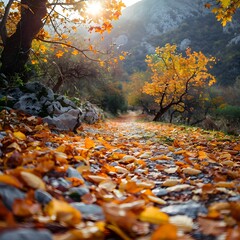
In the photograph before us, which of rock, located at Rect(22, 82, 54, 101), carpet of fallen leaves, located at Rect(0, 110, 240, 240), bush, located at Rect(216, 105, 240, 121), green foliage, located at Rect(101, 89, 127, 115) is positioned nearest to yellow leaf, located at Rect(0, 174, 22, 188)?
carpet of fallen leaves, located at Rect(0, 110, 240, 240)

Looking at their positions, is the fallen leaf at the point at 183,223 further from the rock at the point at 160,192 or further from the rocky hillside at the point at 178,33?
the rocky hillside at the point at 178,33

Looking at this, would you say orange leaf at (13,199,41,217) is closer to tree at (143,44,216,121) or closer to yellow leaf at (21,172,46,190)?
yellow leaf at (21,172,46,190)

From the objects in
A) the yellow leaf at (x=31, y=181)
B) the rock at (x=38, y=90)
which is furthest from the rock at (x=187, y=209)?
the rock at (x=38, y=90)

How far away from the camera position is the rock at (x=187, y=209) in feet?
4.68

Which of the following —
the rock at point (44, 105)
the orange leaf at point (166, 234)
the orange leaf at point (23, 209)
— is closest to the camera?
the orange leaf at point (166, 234)

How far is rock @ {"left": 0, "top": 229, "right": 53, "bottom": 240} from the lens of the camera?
0.81 m

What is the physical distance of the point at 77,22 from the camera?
21.4 feet

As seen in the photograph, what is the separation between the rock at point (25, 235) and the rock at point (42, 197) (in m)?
0.40

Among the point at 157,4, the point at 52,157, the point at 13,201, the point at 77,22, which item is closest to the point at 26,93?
the point at 77,22

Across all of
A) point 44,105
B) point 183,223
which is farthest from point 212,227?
point 44,105

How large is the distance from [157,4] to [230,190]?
146504 millimetres

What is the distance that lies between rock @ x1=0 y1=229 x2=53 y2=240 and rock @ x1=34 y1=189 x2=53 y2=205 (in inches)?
15.7

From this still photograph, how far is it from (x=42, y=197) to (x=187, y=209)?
82 cm

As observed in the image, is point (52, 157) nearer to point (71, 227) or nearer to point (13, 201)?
point (13, 201)
